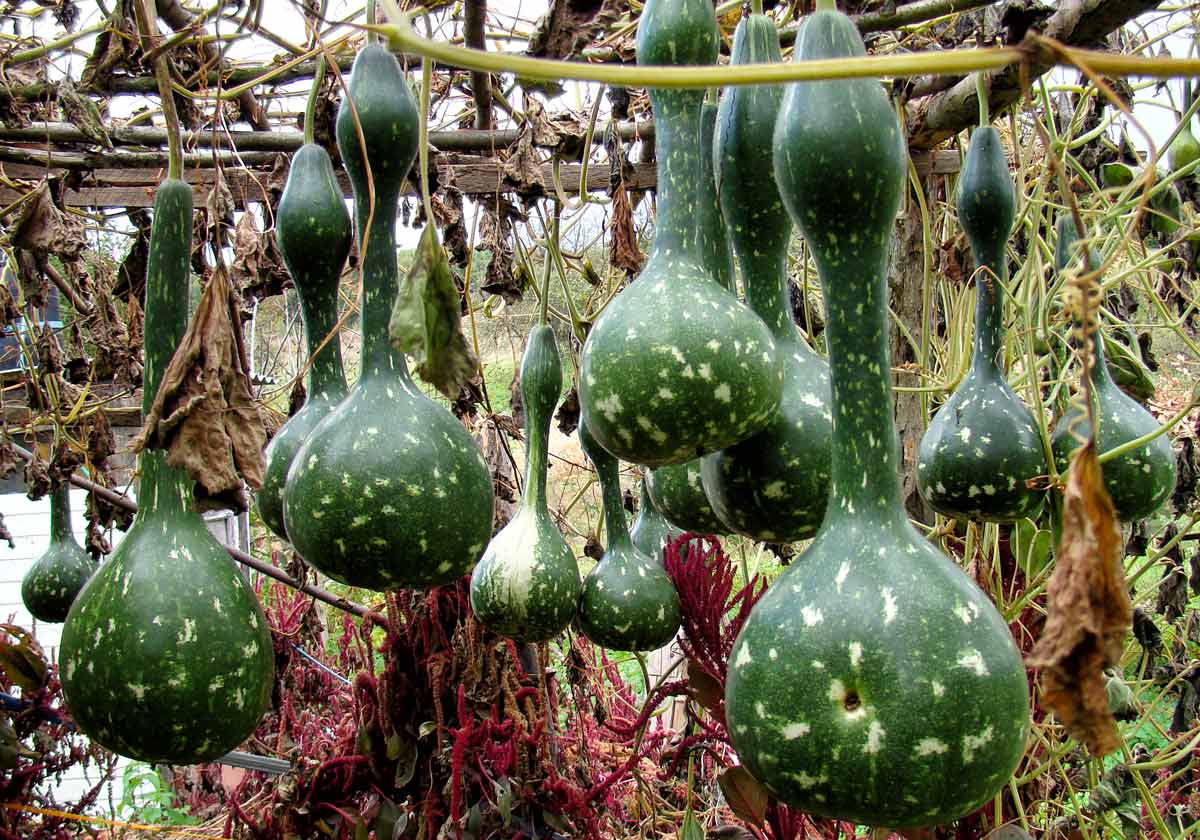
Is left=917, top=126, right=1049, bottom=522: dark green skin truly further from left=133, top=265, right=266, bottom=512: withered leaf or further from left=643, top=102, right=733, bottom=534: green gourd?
left=133, top=265, right=266, bottom=512: withered leaf

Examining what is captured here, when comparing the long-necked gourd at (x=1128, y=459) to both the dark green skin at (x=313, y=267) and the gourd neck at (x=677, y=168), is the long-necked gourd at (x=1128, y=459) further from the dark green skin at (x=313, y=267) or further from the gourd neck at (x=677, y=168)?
the dark green skin at (x=313, y=267)

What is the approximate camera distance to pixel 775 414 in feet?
3.73

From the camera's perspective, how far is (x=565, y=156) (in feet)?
6.44

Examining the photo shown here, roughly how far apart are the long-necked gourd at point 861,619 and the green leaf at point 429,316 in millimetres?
346

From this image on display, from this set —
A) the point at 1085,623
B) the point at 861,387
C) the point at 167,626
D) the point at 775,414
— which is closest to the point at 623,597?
the point at 775,414

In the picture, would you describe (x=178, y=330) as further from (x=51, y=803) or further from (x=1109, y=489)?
(x=51, y=803)

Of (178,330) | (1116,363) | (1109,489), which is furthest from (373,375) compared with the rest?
(1116,363)

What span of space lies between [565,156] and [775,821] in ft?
5.03

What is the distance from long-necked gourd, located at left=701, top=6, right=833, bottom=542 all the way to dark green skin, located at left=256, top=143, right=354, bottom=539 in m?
0.58

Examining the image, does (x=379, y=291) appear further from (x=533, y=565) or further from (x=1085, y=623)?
(x=1085, y=623)

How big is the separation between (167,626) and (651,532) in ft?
4.84

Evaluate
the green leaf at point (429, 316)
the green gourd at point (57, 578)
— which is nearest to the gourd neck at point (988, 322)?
the green leaf at point (429, 316)

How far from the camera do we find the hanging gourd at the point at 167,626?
1110 millimetres

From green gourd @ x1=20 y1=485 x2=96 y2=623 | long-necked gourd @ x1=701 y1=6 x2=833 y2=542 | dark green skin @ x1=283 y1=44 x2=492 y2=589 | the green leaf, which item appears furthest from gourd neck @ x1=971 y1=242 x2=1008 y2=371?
green gourd @ x1=20 y1=485 x2=96 y2=623
